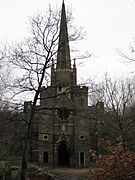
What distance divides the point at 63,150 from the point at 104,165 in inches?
1357

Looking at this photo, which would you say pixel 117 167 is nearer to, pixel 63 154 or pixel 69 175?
pixel 69 175

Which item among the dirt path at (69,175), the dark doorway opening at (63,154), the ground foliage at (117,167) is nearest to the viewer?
the ground foliage at (117,167)

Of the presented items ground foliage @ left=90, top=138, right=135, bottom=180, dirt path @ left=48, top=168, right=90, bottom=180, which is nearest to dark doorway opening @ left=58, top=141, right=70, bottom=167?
dirt path @ left=48, top=168, right=90, bottom=180

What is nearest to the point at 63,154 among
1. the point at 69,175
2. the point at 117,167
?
the point at 69,175

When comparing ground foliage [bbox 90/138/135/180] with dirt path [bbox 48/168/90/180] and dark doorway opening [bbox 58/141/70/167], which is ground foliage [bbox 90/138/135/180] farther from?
dark doorway opening [bbox 58/141/70/167]

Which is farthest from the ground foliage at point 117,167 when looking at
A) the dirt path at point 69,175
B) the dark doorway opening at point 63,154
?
the dark doorway opening at point 63,154

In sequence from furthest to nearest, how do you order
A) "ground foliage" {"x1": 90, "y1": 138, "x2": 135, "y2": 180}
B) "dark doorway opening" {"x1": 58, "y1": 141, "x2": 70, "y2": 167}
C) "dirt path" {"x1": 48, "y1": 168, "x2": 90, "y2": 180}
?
"dark doorway opening" {"x1": 58, "y1": 141, "x2": 70, "y2": 167}
"dirt path" {"x1": 48, "y1": 168, "x2": 90, "y2": 180}
"ground foliage" {"x1": 90, "y1": 138, "x2": 135, "y2": 180}

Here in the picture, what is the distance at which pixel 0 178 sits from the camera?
2355 cm

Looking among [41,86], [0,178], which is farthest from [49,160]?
[41,86]

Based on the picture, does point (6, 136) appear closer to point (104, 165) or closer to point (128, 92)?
point (128, 92)

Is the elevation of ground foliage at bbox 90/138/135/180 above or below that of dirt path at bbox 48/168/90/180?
above

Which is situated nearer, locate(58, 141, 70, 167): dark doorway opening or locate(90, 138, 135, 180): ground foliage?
locate(90, 138, 135, 180): ground foliage

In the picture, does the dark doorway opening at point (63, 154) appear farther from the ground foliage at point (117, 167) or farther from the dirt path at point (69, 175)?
the ground foliage at point (117, 167)

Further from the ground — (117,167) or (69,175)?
(117,167)
